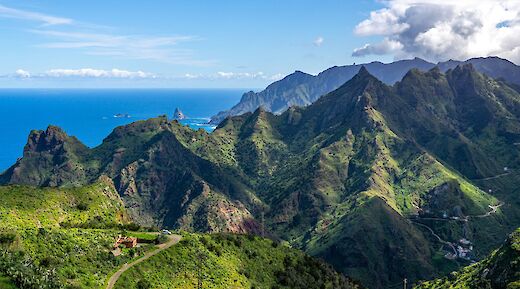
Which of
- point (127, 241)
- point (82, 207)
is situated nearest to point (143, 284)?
point (127, 241)

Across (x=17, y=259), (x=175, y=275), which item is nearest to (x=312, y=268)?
(x=175, y=275)

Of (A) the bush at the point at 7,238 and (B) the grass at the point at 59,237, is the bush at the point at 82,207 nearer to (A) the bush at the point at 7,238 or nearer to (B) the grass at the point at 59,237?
(B) the grass at the point at 59,237

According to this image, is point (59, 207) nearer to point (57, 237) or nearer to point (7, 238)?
point (57, 237)

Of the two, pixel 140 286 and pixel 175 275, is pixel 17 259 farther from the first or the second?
pixel 175 275

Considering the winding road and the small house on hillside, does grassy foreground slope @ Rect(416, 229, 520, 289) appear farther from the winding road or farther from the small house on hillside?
the small house on hillside

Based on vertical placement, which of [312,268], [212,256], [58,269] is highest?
[58,269]
